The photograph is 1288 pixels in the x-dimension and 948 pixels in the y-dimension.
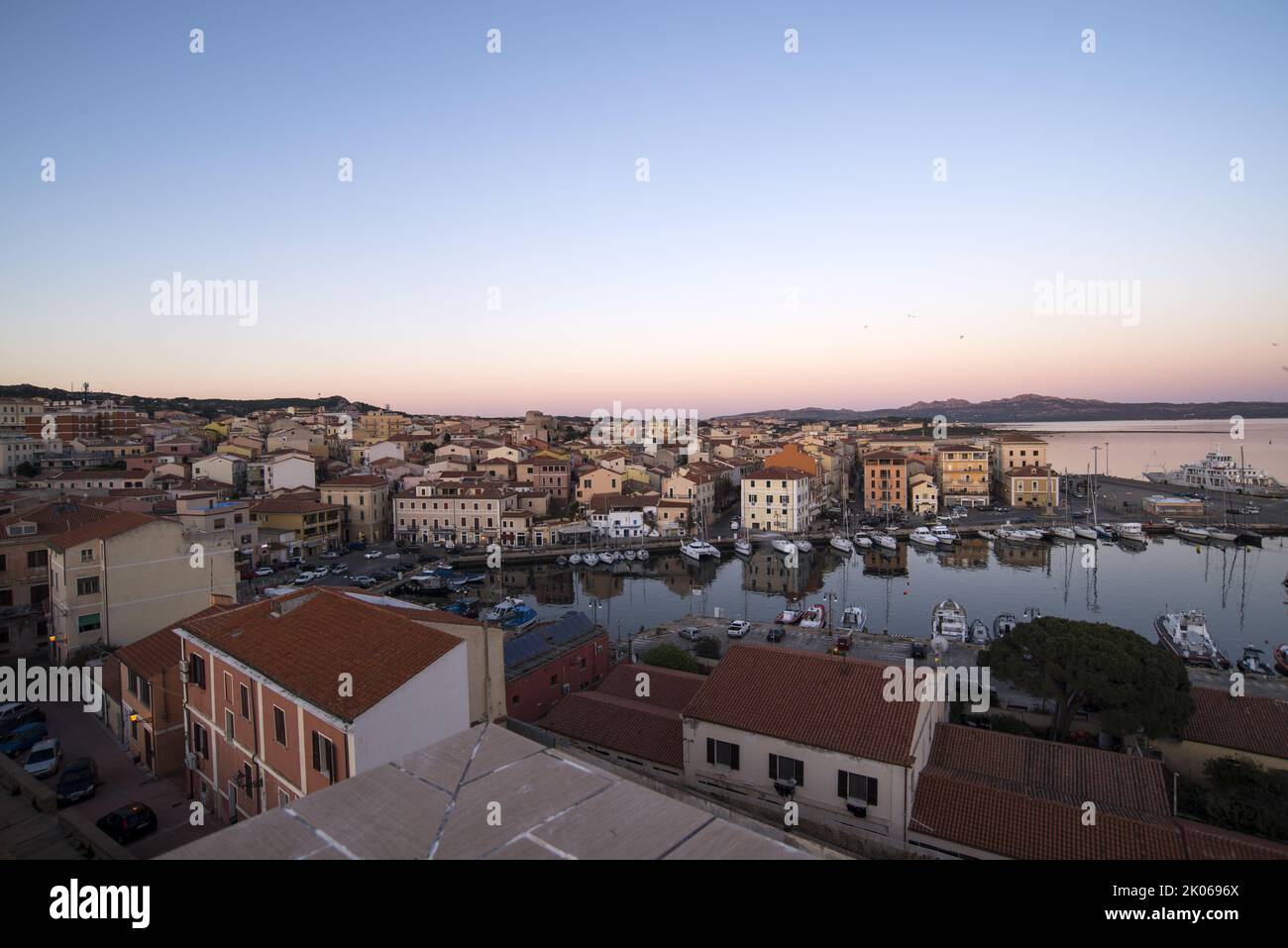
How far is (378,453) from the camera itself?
146ft

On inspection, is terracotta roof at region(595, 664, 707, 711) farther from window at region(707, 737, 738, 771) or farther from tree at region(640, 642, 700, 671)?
window at region(707, 737, 738, 771)

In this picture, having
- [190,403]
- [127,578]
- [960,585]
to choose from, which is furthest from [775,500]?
[190,403]

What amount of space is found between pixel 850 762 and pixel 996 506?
127 feet

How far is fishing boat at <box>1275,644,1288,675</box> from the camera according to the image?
50.8 ft

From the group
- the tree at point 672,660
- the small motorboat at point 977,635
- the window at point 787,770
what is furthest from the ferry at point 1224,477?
the window at point 787,770

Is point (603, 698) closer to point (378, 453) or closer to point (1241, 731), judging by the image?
point (1241, 731)

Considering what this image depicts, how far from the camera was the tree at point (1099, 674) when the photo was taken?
9406 mm

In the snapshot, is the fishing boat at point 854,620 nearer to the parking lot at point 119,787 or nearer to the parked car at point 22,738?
the parking lot at point 119,787

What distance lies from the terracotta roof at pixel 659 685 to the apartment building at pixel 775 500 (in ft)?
76.5

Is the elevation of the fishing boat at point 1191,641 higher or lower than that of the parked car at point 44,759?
lower

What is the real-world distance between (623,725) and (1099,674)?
6.43m

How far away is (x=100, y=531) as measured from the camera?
1416cm

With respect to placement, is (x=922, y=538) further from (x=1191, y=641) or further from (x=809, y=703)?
(x=809, y=703)

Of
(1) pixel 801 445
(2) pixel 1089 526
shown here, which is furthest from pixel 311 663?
(1) pixel 801 445
